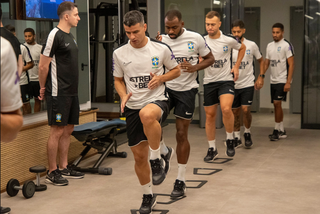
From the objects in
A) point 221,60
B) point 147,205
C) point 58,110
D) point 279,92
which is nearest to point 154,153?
point 147,205

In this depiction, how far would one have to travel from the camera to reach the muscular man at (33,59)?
4285 millimetres

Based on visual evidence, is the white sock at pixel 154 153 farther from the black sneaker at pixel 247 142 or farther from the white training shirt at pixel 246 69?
the white training shirt at pixel 246 69

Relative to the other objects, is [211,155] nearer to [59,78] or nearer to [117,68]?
[59,78]

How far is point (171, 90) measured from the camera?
12.7ft

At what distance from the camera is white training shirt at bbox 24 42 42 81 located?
4312 millimetres

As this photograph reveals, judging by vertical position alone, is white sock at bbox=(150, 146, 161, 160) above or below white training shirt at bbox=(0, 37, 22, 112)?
below

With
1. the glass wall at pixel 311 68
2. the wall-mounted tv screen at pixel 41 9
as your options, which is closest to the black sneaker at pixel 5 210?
the wall-mounted tv screen at pixel 41 9

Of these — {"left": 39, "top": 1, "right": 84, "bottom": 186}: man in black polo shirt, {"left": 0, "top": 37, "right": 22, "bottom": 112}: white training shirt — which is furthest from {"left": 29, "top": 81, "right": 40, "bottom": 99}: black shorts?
{"left": 0, "top": 37, "right": 22, "bottom": 112}: white training shirt

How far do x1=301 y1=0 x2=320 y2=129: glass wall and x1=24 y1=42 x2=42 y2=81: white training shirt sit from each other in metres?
4.71

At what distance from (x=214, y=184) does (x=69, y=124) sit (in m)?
1.58

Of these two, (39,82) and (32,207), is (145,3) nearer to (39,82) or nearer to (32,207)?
(39,82)

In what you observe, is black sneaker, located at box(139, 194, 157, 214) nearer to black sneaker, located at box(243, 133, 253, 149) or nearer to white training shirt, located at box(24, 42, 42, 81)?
white training shirt, located at box(24, 42, 42, 81)

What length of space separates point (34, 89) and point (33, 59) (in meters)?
0.31

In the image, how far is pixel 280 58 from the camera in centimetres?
641
